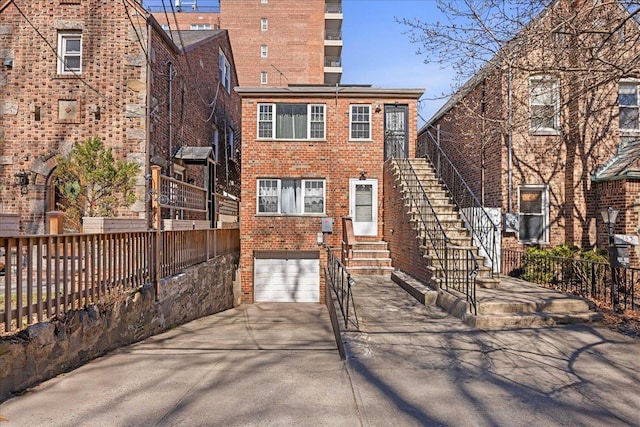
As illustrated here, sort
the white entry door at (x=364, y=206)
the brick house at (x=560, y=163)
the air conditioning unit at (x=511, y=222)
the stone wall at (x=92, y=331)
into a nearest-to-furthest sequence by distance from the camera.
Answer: the stone wall at (x=92, y=331) → the brick house at (x=560, y=163) → the air conditioning unit at (x=511, y=222) → the white entry door at (x=364, y=206)

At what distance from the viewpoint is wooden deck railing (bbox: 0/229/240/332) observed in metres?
4.14

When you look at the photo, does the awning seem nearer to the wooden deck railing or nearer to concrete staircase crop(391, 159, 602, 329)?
the wooden deck railing

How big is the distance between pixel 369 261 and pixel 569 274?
201 inches

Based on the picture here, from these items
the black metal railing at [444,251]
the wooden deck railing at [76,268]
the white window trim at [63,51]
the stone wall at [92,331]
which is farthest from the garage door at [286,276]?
the white window trim at [63,51]

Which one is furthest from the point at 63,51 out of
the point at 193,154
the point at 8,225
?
the point at 8,225

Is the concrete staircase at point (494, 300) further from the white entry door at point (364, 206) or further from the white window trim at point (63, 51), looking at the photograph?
the white window trim at point (63, 51)

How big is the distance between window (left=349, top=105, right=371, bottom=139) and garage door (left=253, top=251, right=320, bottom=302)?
454cm

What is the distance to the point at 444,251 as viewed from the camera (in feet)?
26.4

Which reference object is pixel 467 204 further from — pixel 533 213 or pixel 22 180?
pixel 22 180

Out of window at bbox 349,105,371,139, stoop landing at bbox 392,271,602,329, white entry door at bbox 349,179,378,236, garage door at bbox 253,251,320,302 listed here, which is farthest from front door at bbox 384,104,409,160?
stoop landing at bbox 392,271,602,329

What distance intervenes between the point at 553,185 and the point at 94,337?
11.3 m

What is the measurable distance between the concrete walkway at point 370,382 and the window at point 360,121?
29.7 ft

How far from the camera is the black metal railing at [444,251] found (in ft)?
23.4

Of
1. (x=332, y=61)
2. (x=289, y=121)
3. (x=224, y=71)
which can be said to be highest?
(x=332, y=61)
